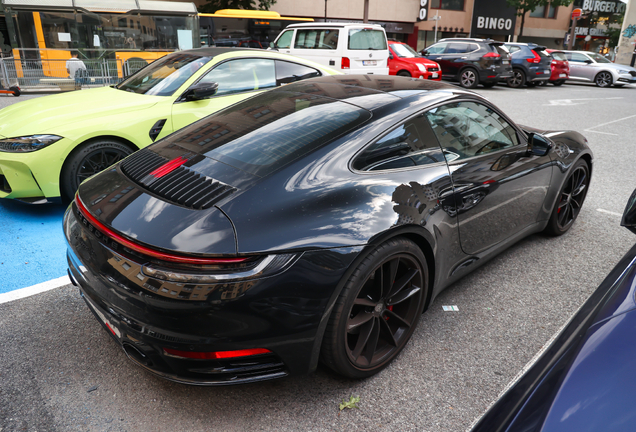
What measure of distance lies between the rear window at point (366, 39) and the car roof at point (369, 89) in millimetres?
9942

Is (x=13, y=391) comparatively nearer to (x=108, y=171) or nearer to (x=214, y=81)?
(x=108, y=171)

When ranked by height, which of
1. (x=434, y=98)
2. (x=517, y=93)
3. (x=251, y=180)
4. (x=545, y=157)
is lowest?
(x=517, y=93)

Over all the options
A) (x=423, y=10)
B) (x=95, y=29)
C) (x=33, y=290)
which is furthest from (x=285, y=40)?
(x=423, y=10)

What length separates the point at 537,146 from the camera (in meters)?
3.28

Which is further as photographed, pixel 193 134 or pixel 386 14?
pixel 386 14

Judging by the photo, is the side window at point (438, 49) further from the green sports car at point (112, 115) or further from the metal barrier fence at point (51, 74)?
the green sports car at point (112, 115)

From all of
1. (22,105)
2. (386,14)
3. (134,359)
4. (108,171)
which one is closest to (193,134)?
(108,171)

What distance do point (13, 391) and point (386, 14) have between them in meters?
38.1

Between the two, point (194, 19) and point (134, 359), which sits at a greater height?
point (194, 19)

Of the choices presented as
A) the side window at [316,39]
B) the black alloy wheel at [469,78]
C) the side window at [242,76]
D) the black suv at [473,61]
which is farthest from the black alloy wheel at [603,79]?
the side window at [242,76]

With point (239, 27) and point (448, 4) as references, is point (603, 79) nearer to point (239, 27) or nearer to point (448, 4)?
point (239, 27)

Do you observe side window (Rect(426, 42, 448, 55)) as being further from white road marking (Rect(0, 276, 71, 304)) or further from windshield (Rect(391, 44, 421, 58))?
white road marking (Rect(0, 276, 71, 304))

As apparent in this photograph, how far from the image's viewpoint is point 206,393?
7.49 ft

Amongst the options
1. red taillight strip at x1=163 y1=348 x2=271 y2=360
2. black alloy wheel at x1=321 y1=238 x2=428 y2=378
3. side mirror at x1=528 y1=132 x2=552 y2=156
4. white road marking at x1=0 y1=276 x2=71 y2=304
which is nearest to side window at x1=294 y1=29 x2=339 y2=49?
side mirror at x1=528 y1=132 x2=552 y2=156
